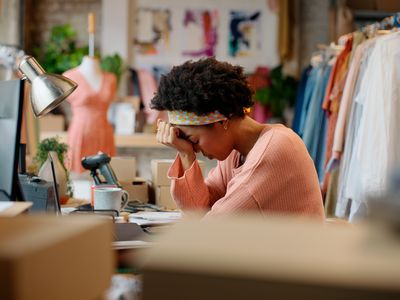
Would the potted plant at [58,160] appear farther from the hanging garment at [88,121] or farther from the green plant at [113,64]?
the green plant at [113,64]

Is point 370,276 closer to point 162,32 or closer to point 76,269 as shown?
point 76,269

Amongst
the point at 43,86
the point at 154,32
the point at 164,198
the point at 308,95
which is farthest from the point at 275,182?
the point at 154,32

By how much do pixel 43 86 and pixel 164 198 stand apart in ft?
3.11

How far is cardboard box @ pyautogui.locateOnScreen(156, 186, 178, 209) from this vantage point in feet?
9.25

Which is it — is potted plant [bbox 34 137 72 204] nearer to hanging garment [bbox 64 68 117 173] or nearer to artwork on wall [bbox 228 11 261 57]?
hanging garment [bbox 64 68 117 173]

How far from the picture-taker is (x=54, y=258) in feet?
2.39

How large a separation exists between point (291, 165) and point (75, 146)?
343 centimetres

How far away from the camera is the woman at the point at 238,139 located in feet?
6.32

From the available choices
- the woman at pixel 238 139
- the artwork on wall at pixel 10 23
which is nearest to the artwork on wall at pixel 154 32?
the artwork on wall at pixel 10 23

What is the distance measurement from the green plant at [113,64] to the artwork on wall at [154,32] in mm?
408

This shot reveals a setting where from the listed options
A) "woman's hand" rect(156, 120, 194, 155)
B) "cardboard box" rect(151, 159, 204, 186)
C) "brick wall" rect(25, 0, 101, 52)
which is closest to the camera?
"woman's hand" rect(156, 120, 194, 155)

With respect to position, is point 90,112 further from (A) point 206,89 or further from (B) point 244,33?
(A) point 206,89

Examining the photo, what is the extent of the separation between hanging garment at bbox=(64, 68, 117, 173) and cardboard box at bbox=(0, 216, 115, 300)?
4.29 metres

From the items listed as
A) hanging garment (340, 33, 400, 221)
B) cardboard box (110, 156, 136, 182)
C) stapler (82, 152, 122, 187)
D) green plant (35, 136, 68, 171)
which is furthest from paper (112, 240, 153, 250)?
hanging garment (340, 33, 400, 221)
